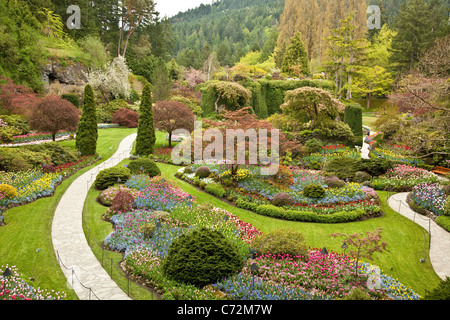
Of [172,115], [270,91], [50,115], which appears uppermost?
[270,91]

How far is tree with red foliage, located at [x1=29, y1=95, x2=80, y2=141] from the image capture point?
19.5 meters

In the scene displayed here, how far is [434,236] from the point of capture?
11.1m

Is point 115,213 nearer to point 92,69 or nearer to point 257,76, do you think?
point 257,76

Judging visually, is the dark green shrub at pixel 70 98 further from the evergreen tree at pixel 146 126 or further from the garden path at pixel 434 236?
the garden path at pixel 434 236

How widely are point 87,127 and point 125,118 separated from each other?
13.5m

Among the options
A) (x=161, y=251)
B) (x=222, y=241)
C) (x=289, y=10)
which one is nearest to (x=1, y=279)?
(x=161, y=251)

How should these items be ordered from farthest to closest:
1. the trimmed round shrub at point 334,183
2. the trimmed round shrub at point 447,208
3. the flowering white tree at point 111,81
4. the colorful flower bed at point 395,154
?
the flowering white tree at point 111,81, the colorful flower bed at point 395,154, the trimmed round shrub at point 334,183, the trimmed round shrub at point 447,208

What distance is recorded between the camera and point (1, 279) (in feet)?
22.1

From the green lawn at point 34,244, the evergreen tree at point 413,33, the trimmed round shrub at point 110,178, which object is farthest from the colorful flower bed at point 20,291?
the evergreen tree at point 413,33

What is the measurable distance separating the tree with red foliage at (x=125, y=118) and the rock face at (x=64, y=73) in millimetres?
7346

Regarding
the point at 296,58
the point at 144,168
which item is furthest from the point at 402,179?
the point at 296,58

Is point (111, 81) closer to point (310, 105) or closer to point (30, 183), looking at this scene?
point (310, 105)

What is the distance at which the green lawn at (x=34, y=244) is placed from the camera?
770cm

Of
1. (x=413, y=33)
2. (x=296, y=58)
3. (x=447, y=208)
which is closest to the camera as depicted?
(x=447, y=208)
